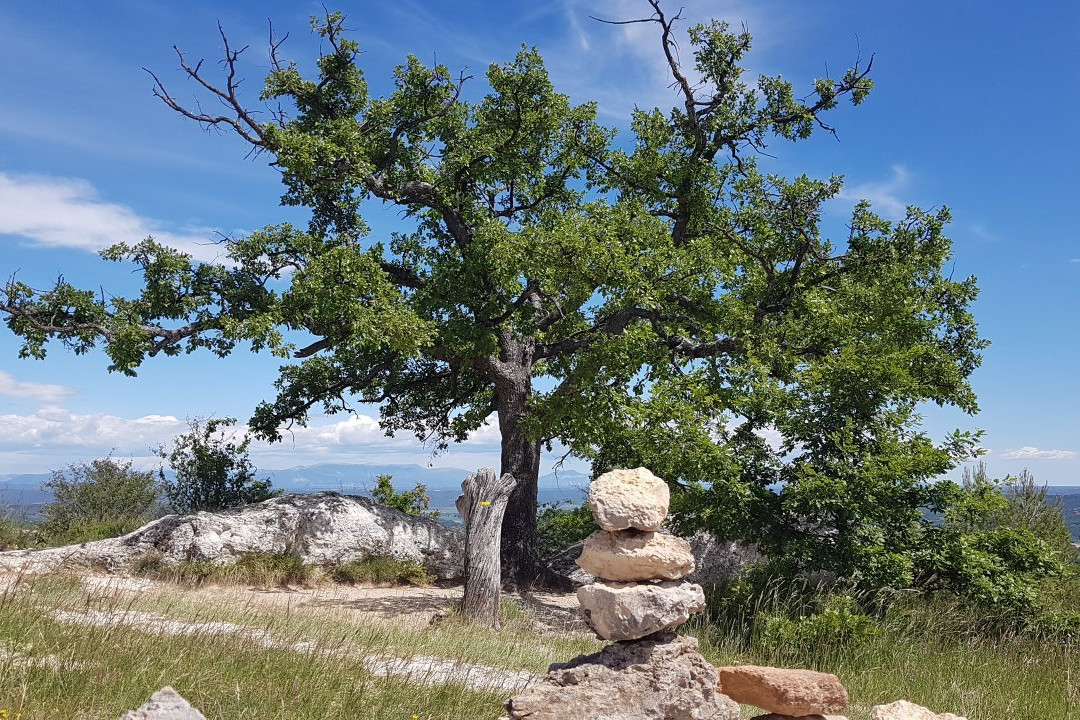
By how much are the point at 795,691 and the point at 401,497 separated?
1795 centimetres

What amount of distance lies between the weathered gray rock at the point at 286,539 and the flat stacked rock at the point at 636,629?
39.2 feet

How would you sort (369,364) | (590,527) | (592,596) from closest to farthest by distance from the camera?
(592,596) → (369,364) → (590,527)

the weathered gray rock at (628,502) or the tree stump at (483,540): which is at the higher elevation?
the weathered gray rock at (628,502)

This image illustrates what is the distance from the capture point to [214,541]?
1697 centimetres

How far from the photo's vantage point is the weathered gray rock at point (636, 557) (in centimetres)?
707

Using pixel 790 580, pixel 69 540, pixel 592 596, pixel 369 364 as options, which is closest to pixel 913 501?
pixel 790 580

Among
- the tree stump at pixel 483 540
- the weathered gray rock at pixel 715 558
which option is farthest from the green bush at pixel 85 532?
the weathered gray rock at pixel 715 558

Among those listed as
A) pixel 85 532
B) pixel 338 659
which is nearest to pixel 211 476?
pixel 85 532

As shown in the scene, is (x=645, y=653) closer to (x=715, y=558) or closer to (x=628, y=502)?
(x=628, y=502)

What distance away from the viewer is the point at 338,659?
7.56 m

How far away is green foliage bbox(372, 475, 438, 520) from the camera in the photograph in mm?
23594

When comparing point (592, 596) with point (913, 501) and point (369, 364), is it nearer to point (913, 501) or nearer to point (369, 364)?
point (913, 501)

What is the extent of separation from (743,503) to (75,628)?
889 centimetres

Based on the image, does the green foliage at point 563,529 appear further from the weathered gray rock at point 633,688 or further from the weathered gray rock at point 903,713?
the weathered gray rock at point 633,688
